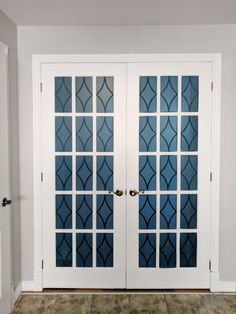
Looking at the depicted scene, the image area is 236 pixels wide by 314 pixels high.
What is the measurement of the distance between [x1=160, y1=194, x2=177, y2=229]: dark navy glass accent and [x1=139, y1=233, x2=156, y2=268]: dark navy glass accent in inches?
7.0

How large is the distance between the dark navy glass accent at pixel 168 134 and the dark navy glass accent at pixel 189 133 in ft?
0.26

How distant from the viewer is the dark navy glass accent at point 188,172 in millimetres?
3707

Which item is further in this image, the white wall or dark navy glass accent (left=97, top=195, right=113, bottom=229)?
dark navy glass accent (left=97, top=195, right=113, bottom=229)

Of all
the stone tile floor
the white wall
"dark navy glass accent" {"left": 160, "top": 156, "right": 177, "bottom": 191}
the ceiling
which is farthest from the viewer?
"dark navy glass accent" {"left": 160, "top": 156, "right": 177, "bottom": 191}

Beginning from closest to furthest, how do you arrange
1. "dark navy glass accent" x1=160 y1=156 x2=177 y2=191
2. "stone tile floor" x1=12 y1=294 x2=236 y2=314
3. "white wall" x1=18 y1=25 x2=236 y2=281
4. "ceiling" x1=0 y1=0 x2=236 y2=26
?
"ceiling" x1=0 y1=0 x2=236 y2=26 < "stone tile floor" x1=12 y1=294 x2=236 y2=314 < "white wall" x1=18 y1=25 x2=236 y2=281 < "dark navy glass accent" x1=160 y1=156 x2=177 y2=191

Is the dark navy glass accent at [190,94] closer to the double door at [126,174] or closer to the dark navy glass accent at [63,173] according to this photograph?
the double door at [126,174]

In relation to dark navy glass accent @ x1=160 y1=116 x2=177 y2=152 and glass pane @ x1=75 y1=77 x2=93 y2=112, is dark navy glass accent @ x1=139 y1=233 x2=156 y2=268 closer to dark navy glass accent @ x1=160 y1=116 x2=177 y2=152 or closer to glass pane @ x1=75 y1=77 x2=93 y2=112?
dark navy glass accent @ x1=160 y1=116 x2=177 y2=152

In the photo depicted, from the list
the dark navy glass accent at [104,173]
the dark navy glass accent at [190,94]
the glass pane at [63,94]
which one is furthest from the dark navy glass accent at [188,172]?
the glass pane at [63,94]

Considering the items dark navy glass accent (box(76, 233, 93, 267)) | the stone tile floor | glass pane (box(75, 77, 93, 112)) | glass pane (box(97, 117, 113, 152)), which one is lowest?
the stone tile floor

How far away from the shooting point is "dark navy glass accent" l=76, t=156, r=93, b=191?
146 inches

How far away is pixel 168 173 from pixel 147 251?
808 millimetres

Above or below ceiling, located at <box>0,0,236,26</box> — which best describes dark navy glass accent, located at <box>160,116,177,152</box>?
below

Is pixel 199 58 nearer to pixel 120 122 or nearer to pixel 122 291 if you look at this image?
pixel 120 122

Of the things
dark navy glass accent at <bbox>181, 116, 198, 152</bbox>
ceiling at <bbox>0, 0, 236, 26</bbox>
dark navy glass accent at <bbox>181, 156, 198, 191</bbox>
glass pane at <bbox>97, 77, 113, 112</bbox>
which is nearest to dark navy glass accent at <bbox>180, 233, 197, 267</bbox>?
dark navy glass accent at <bbox>181, 156, 198, 191</bbox>
